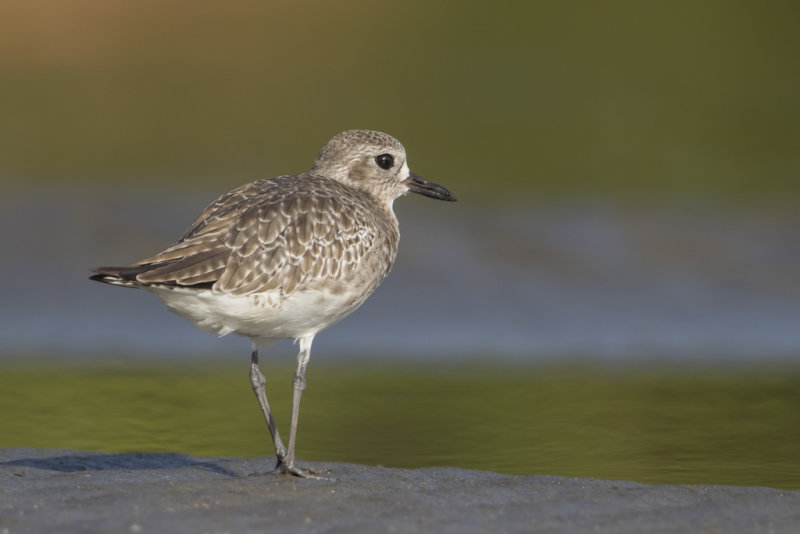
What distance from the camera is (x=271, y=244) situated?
28.1ft

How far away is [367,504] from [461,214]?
10.7 m

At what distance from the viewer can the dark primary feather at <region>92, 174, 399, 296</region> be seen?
818 centimetres

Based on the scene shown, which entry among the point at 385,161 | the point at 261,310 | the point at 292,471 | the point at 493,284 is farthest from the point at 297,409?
the point at 493,284

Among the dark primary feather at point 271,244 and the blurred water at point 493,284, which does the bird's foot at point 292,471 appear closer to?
the dark primary feather at point 271,244

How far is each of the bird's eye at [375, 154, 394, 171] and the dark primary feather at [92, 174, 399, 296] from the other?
0.68 m

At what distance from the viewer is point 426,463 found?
9703 mm

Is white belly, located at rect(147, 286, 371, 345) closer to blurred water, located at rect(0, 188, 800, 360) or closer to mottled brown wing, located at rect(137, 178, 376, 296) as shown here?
mottled brown wing, located at rect(137, 178, 376, 296)

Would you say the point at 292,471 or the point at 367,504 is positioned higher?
the point at 292,471

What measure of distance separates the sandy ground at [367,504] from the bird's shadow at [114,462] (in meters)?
0.39

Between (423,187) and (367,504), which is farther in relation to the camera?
(423,187)

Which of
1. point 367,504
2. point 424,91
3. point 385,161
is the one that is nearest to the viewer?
point 367,504

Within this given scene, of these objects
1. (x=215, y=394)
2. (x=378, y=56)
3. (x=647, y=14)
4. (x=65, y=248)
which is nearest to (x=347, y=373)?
(x=215, y=394)

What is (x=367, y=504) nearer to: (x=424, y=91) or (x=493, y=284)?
(x=493, y=284)

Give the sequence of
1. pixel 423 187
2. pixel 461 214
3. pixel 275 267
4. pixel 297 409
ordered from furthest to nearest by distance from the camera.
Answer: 1. pixel 461 214
2. pixel 423 187
3. pixel 297 409
4. pixel 275 267
